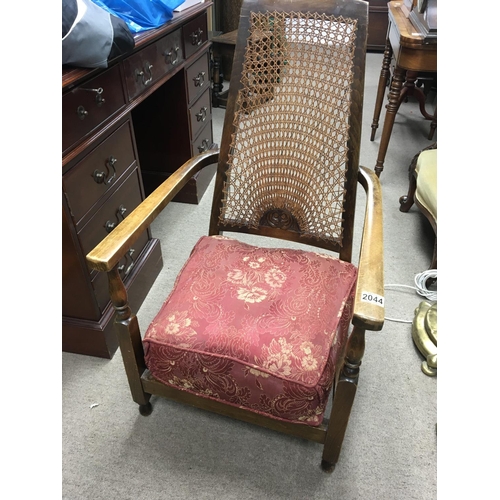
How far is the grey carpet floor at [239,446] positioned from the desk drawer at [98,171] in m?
0.56

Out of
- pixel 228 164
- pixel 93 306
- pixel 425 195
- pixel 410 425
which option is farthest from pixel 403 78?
pixel 93 306

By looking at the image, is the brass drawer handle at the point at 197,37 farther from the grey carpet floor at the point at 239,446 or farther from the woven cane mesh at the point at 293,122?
the grey carpet floor at the point at 239,446

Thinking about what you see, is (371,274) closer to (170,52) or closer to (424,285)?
(424,285)

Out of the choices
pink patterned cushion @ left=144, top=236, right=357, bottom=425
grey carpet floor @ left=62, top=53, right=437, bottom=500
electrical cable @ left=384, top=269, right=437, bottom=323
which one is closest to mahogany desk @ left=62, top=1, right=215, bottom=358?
grey carpet floor @ left=62, top=53, right=437, bottom=500

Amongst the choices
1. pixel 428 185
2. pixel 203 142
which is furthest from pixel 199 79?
pixel 428 185

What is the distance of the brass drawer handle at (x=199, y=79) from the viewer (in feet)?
6.43

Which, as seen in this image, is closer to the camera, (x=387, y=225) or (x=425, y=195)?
(x=425, y=195)

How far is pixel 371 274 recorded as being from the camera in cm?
80

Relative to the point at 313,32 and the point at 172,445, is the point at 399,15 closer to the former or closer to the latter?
the point at 313,32

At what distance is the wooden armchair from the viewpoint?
0.89 m

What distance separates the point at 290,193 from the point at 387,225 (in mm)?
993

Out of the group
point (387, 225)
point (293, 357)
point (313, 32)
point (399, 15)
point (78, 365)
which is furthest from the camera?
point (399, 15)

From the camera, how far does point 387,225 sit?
2.02m

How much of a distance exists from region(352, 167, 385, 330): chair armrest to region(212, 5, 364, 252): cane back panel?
0.15m
